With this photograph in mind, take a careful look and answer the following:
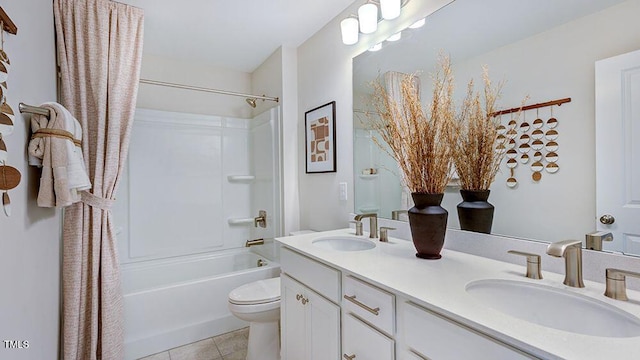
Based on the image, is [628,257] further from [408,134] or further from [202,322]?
[202,322]

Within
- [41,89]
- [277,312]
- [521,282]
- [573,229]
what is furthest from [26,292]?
[573,229]

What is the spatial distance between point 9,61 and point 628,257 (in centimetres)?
214

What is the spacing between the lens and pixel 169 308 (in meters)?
2.04

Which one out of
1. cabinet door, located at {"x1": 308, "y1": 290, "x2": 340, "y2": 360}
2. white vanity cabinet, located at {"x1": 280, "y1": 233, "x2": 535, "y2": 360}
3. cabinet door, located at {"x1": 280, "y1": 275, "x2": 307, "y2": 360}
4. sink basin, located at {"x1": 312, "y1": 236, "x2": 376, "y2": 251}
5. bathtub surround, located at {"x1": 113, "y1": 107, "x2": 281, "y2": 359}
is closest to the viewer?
white vanity cabinet, located at {"x1": 280, "y1": 233, "x2": 535, "y2": 360}

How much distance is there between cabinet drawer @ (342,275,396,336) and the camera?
88 centimetres

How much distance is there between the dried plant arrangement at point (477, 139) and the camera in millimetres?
1185

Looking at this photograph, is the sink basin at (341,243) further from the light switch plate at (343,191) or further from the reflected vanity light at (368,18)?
the reflected vanity light at (368,18)

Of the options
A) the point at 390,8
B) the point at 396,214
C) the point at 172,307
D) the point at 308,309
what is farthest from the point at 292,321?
the point at 390,8

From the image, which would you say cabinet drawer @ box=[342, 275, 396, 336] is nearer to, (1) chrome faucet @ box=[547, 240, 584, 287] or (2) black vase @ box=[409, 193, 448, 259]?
(2) black vase @ box=[409, 193, 448, 259]

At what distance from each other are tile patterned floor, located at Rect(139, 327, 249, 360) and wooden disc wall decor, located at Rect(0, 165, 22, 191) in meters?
1.58

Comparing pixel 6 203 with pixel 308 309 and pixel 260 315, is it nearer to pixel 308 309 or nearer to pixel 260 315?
pixel 308 309

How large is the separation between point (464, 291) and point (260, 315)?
1.29 m

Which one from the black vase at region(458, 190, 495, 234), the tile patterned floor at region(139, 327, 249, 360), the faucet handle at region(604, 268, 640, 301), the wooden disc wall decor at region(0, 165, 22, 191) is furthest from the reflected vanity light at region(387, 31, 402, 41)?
the tile patterned floor at region(139, 327, 249, 360)

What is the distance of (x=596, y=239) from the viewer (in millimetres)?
921
